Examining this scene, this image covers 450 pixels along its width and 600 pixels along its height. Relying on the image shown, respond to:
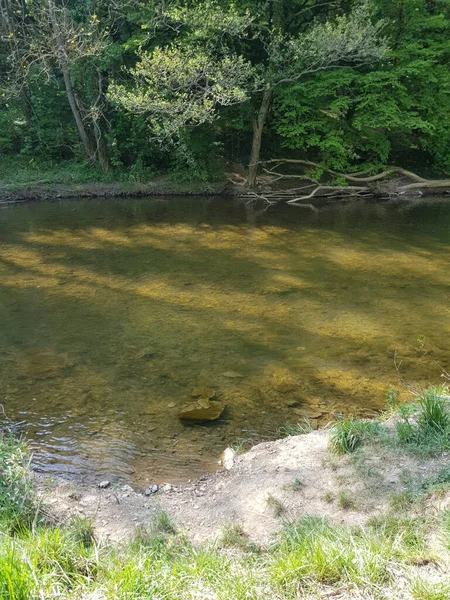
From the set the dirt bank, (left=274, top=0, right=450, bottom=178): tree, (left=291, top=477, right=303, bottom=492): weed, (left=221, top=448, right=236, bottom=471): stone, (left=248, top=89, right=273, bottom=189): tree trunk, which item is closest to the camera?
(left=291, top=477, right=303, bottom=492): weed

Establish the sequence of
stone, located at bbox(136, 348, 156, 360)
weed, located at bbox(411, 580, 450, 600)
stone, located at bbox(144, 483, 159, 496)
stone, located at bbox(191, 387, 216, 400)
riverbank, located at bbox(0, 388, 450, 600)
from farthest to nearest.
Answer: stone, located at bbox(136, 348, 156, 360) → stone, located at bbox(191, 387, 216, 400) → stone, located at bbox(144, 483, 159, 496) → riverbank, located at bbox(0, 388, 450, 600) → weed, located at bbox(411, 580, 450, 600)

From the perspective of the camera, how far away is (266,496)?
3871 mm

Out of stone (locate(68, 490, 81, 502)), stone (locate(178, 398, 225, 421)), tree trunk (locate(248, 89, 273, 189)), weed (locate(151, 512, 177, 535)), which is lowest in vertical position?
stone (locate(178, 398, 225, 421))

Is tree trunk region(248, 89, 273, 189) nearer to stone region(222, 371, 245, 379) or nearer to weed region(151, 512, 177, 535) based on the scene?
stone region(222, 371, 245, 379)

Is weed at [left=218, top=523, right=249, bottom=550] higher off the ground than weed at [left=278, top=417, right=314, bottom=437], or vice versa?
weed at [left=218, top=523, right=249, bottom=550]

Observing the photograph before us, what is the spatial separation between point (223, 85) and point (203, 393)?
1185 cm

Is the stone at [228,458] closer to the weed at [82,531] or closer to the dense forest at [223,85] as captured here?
the weed at [82,531]

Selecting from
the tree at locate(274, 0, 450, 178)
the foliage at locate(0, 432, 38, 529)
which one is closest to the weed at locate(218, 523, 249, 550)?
the foliage at locate(0, 432, 38, 529)

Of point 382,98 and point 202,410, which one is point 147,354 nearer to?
point 202,410

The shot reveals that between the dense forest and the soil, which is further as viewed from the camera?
the dense forest

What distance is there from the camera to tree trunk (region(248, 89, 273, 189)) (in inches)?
712

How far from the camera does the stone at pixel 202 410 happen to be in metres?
Answer: 5.47

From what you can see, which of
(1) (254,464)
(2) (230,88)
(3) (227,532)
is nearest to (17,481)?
(3) (227,532)

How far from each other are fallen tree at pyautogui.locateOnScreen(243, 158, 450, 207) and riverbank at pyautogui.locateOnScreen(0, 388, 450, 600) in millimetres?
14088
